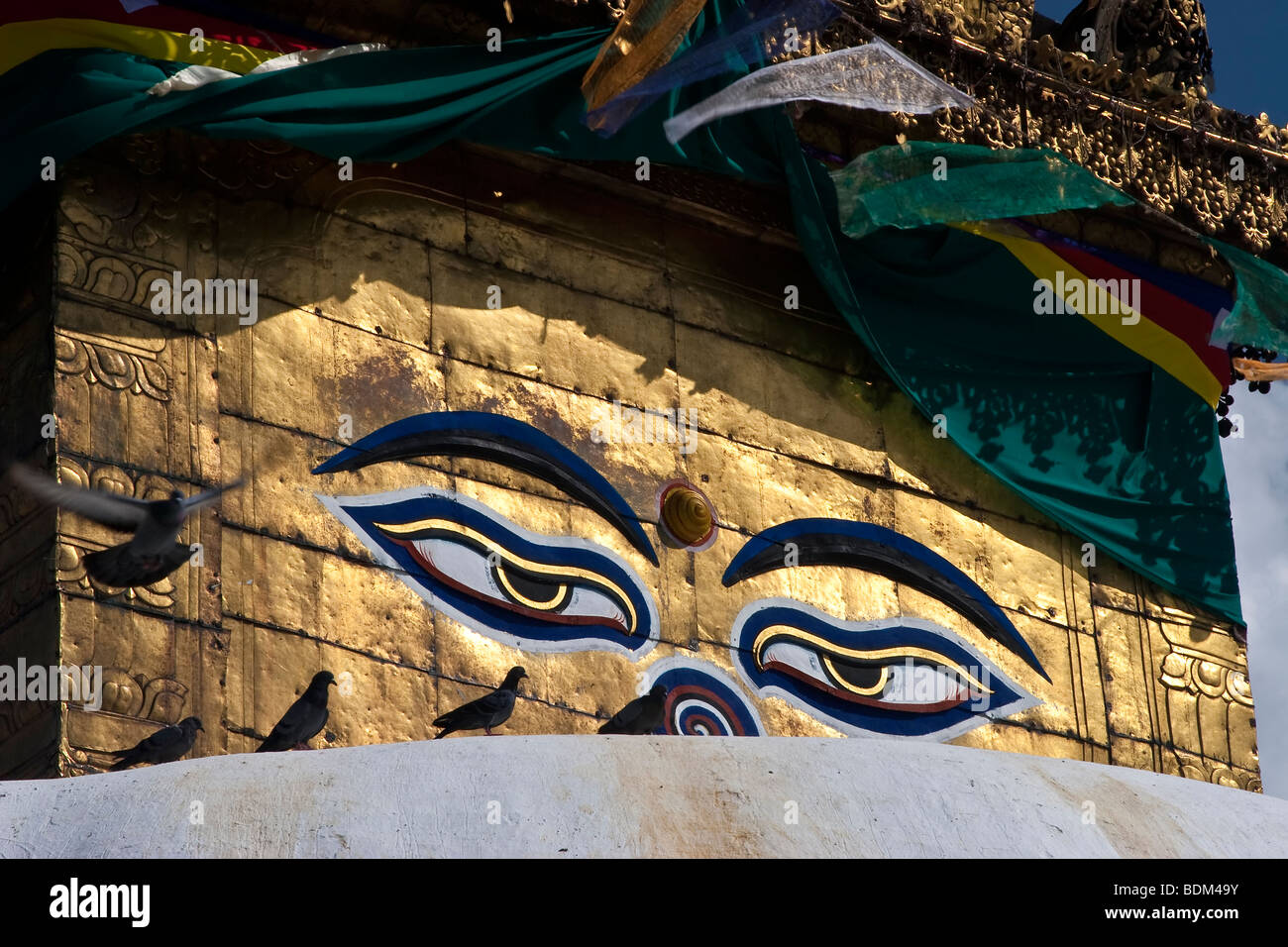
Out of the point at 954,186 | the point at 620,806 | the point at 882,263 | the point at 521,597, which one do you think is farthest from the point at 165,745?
the point at 954,186

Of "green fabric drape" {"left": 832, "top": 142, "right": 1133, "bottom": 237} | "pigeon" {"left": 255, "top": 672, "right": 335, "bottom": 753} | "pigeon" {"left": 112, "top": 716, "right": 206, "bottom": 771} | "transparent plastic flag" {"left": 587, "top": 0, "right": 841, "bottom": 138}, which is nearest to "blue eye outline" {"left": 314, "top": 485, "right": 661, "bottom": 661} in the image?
"pigeon" {"left": 255, "top": 672, "right": 335, "bottom": 753}

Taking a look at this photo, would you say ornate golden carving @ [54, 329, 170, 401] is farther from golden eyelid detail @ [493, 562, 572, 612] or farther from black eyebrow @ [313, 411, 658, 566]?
golden eyelid detail @ [493, 562, 572, 612]

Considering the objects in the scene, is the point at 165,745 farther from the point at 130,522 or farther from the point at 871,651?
the point at 871,651

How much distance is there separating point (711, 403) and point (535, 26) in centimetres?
209

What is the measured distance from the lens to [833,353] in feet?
38.9

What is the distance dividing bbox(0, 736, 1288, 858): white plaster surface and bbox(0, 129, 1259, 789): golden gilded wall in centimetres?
297

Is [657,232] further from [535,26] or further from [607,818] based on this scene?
[607,818]

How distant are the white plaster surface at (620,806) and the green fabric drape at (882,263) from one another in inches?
166

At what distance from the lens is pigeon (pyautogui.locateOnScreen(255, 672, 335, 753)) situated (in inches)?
337

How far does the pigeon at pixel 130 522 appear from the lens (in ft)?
28.1

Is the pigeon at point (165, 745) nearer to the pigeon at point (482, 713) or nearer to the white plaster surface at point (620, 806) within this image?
the pigeon at point (482, 713)

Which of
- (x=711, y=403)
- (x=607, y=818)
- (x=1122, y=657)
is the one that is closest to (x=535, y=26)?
(x=711, y=403)
